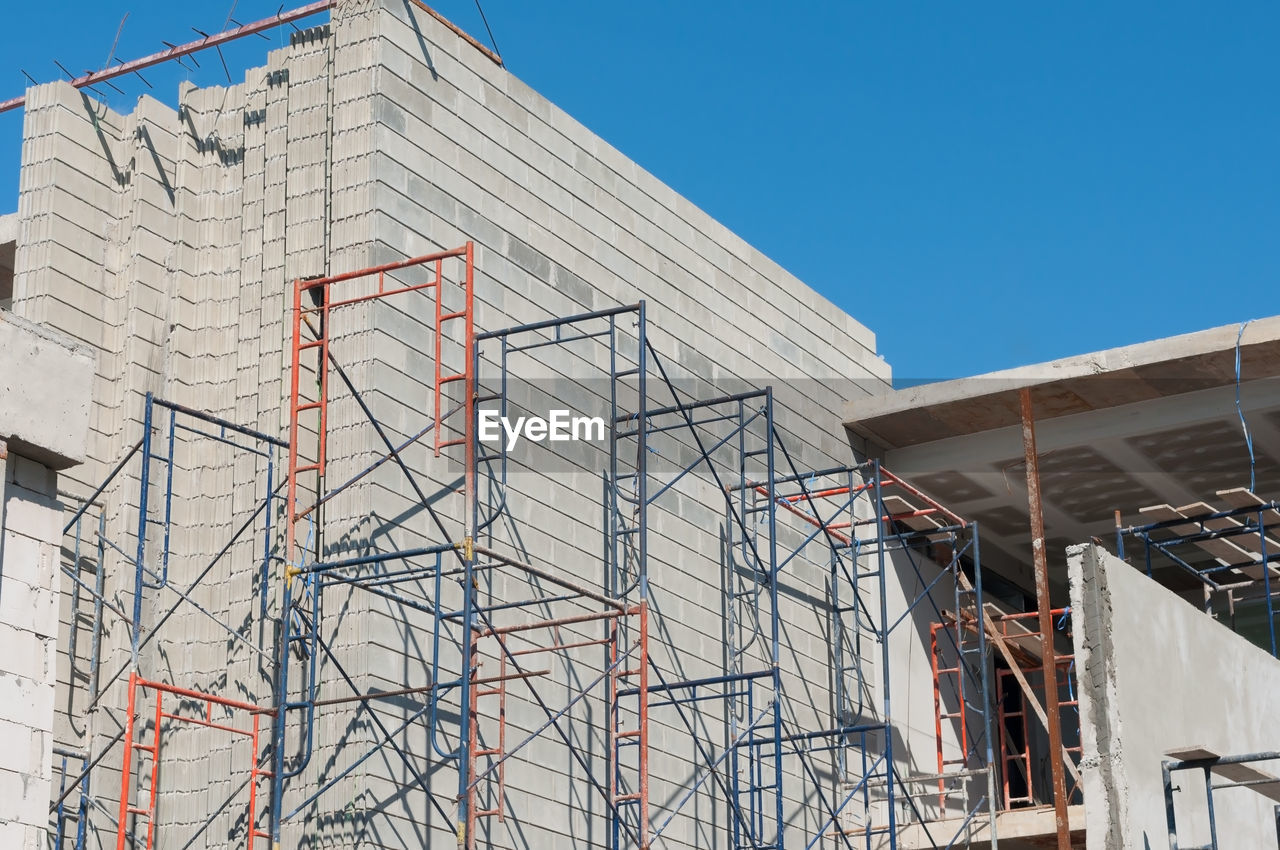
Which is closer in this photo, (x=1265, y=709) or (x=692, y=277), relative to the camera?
(x=1265, y=709)

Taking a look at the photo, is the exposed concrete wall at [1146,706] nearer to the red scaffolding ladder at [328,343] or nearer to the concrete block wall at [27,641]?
the red scaffolding ladder at [328,343]

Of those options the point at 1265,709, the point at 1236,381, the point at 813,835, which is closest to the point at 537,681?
the point at 813,835

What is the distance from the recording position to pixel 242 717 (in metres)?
17.0

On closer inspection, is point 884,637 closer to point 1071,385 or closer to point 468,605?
point 1071,385

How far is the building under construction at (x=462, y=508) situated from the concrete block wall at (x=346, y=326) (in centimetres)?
4

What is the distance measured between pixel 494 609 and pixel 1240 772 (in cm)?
656

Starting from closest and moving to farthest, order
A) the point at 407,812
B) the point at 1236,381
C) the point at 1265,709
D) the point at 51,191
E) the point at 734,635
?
the point at 407,812 < the point at 1265,709 < the point at 51,191 < the point at 734,635 < the point at 1236,381

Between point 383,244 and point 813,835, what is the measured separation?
8942mm

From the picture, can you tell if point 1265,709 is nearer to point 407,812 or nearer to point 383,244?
point 407,812

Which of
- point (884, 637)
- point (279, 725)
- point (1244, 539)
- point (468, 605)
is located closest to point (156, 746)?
point (279, 725)

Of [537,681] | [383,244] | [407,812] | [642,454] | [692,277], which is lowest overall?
[407,812]

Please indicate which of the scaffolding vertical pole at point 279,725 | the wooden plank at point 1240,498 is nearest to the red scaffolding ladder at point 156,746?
the scaffolding vertical pole at point 279,725

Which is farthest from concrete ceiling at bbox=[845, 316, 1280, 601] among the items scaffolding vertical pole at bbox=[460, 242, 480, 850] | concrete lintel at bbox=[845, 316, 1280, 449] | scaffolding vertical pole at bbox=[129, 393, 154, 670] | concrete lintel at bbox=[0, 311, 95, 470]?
concrete lintel at bbox=[0, 311, 95, 470]

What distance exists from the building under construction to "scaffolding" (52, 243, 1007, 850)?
0.18 ft
